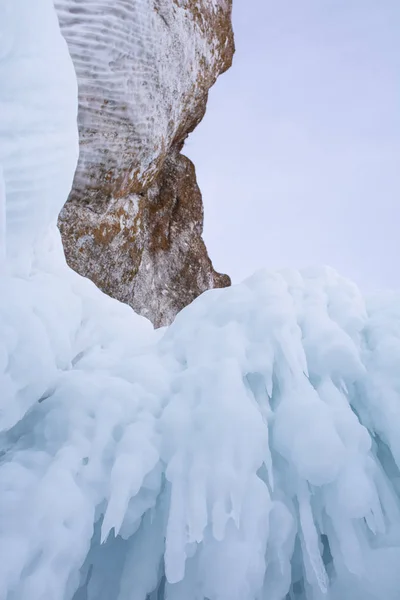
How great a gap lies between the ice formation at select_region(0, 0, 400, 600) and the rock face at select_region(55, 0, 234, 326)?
3.66 m

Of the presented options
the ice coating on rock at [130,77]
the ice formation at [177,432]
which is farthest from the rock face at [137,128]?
the ice formation at [177,432]

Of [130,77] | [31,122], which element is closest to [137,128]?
[130,77]

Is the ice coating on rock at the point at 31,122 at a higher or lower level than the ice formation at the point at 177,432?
higher

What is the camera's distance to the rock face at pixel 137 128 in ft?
20.5

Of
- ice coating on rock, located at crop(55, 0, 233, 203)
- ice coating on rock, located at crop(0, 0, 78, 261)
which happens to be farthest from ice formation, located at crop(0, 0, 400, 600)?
ice coating on rock, located at crop(55, 0, 233, 203)

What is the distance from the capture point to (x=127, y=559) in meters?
1.99

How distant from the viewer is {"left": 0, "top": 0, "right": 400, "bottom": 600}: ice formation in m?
1.81

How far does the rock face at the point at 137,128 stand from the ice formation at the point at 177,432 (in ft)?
12.0

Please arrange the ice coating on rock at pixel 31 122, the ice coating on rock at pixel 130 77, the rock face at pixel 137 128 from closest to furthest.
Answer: the ice coating on rock at pixel 31 122
the ice coating on rock at pixel 130 77
the rock face at pixel 137 128

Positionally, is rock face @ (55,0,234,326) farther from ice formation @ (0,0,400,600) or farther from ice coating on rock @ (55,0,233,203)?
ice formation @ (0,0,400,600)

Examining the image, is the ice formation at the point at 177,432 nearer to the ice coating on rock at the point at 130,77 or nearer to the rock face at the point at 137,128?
the ice coating on rock at the point at 130,77

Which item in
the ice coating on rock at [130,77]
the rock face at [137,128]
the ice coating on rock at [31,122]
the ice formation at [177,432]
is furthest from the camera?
the rock face at [137,128]

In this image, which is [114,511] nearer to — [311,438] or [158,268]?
[311,438]

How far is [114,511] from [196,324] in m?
1.32
